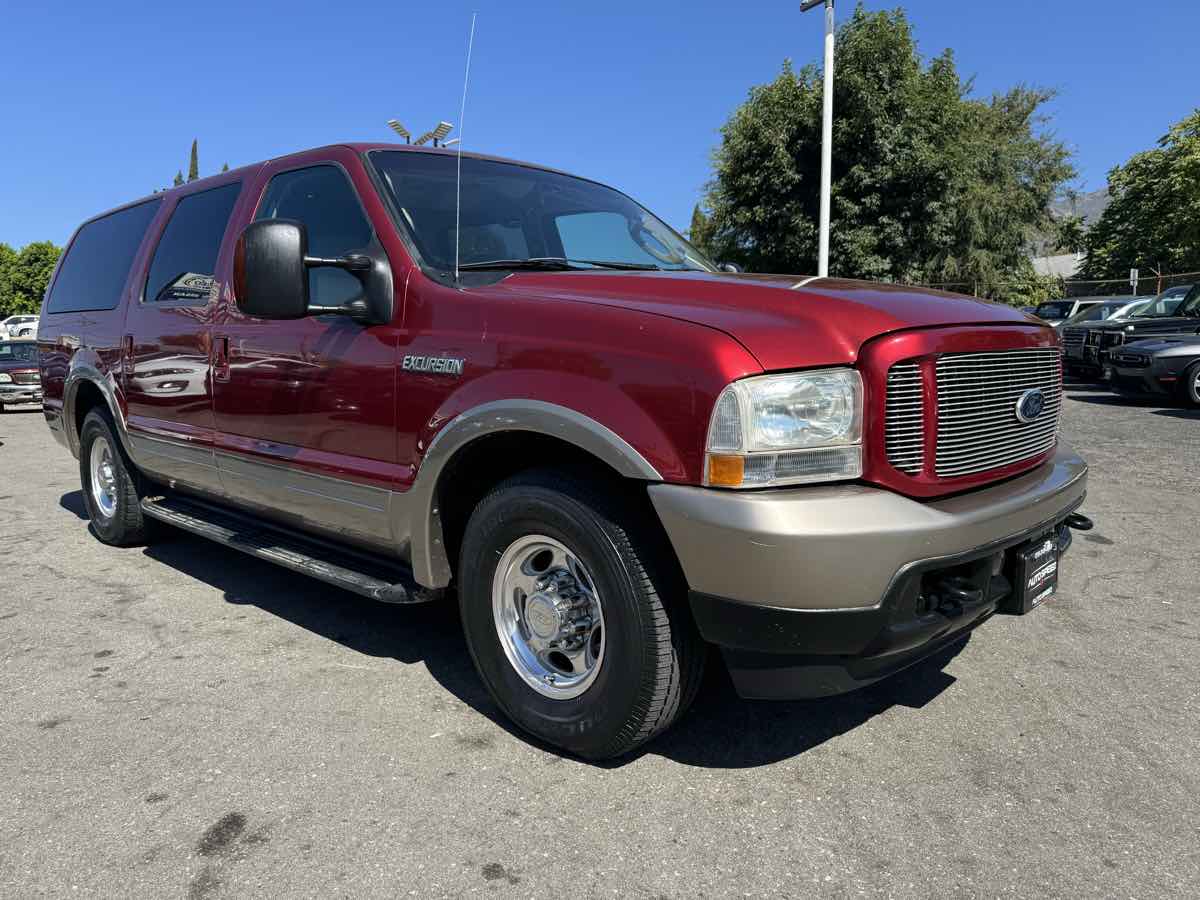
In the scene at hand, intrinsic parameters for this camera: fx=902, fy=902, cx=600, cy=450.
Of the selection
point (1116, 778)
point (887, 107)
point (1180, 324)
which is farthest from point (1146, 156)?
point (1116, 778)

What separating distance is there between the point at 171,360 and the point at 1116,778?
14.1ft

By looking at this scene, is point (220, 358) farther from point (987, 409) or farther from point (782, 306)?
point (987, 409)

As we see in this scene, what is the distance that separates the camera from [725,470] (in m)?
2.33

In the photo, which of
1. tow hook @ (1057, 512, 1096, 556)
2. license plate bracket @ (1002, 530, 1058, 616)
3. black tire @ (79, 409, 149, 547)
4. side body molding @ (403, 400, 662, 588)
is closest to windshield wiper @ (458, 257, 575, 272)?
side body molding @ (403, 400, 662, 588)

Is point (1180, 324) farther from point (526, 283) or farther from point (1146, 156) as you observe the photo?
point (1146, 156)

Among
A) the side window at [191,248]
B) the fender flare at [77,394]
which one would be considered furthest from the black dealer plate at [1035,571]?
the fender flare at [77,394]

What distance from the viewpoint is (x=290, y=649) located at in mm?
3812

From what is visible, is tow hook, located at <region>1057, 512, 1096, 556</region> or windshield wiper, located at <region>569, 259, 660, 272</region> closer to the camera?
tow hook, located at <region>1057, 512, 1096, 556</region>

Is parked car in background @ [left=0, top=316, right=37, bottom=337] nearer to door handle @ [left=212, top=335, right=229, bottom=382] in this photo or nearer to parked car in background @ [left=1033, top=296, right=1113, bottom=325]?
Result: parked car in background @ [left=1033, top=296, right=1113, bottom=325]

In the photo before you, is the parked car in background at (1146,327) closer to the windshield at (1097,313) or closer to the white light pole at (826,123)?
the windshield at (1097,313)

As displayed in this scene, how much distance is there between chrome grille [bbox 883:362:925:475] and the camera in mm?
2428

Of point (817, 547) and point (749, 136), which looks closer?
point (817, 547)

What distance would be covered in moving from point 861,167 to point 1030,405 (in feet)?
68.2

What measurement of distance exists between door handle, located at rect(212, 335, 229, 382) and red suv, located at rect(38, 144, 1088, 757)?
12mm
